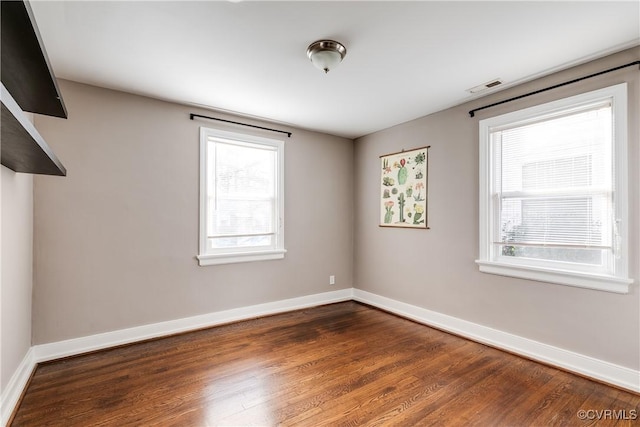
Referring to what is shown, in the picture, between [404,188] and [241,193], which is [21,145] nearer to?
[241,193]

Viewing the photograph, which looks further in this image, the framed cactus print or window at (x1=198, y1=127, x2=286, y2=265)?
the framed cactus print

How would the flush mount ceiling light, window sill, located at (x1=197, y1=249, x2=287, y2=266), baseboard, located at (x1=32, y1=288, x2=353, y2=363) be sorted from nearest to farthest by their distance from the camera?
the flush mount ceiling light, baseboard, located at (x1=32, y1=288, x2=353, y2=363), window sill, located at (x1=197, y1=249, x2=287, y2=266)

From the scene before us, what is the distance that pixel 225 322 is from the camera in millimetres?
3545

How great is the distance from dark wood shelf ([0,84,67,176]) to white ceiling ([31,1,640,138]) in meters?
0.92

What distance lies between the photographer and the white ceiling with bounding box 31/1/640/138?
1.84 metres

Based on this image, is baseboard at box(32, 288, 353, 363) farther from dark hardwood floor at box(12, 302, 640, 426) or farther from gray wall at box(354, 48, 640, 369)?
gray wall at box(354, 48, 640, 369)

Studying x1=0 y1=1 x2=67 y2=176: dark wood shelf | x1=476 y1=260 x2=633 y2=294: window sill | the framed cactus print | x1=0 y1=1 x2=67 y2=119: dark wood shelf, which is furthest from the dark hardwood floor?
x1=0 y1=1 x2=67 y2=119: dark wood shelf

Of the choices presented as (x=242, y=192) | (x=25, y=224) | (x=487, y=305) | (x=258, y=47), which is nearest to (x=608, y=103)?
(x=487, y=305)

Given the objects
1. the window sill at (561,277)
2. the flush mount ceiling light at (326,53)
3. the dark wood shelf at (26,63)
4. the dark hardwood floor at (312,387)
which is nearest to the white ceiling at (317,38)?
the flush mount ceiling light at (326,53)

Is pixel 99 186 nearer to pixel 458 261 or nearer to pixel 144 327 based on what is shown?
pixel 144 327

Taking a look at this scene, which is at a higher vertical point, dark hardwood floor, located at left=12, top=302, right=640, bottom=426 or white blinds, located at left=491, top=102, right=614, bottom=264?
white blinds, located at left=491, top=102, right=614, bottom=264

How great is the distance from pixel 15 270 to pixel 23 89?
4.36ft

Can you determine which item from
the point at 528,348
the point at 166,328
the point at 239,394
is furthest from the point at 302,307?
the point at 528,348

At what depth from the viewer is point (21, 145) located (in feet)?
4.66
